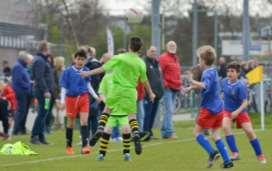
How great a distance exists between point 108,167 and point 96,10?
49.7m

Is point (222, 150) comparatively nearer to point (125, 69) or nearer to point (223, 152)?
point (223, 152)

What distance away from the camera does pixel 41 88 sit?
66.9ft

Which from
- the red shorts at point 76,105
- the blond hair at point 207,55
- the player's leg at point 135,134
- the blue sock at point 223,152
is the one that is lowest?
the blue sock at point 223,152

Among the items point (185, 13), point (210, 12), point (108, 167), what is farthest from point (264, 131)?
point (185, 13)

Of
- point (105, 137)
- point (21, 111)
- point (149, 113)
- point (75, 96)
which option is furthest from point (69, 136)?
point (21, 111)

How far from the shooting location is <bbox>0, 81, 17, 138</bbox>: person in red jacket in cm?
2203

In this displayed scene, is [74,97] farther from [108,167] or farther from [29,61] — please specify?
[29,61]

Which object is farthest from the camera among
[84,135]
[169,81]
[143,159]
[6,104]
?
[6,104]

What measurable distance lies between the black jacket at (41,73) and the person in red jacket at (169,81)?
2.75 metres

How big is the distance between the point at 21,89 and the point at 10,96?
167 centimetres

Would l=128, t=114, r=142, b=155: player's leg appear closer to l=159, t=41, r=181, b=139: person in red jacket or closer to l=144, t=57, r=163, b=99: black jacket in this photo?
l=144, t=57, r=163, b=99: black jacket

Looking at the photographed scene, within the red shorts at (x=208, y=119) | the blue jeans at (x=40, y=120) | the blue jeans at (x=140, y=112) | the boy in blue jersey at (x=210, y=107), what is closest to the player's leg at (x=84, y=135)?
the blue jeans at (x=40, y=120)

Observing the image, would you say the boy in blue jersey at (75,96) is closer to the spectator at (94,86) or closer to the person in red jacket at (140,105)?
the spectator at (94,86)

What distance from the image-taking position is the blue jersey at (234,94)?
51.0 feet
